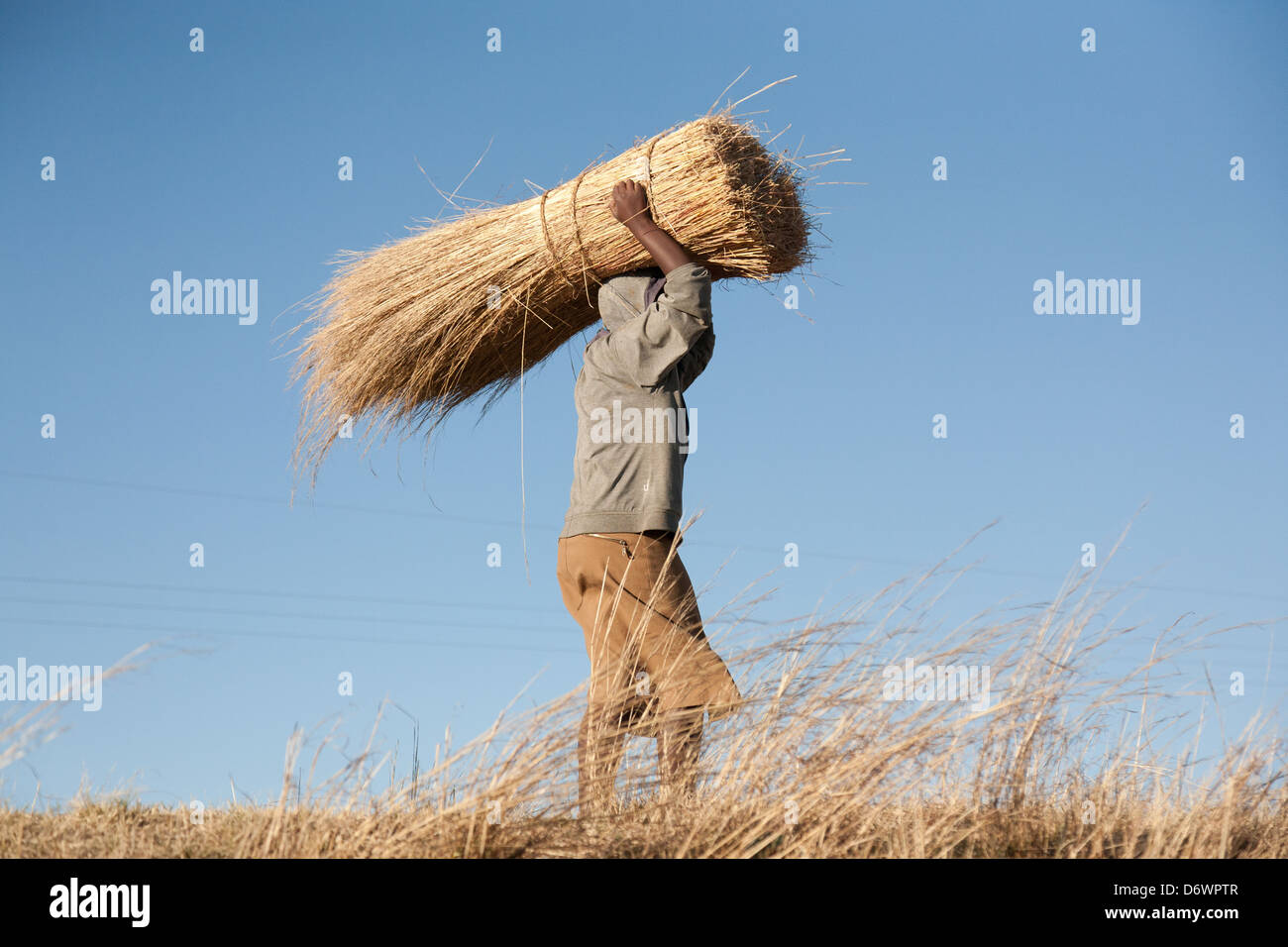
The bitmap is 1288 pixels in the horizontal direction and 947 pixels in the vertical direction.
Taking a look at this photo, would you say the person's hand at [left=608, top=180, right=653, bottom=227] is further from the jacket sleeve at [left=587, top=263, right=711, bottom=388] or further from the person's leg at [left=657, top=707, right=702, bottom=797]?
the person's leg at [left=657, top=707, right=702, bottom=797]

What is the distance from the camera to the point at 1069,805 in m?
2.53

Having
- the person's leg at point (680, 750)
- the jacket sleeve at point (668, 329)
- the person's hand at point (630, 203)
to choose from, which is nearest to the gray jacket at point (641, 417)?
the jacket sleeve at point (668, 329)

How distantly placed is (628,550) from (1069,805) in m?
1.19

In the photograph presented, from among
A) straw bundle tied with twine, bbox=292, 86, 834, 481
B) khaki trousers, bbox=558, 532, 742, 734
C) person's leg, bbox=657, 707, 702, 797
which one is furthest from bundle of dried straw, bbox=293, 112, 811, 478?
person's leg, bbox=657, 707, 702, 797

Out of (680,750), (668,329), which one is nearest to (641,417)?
(668,329)

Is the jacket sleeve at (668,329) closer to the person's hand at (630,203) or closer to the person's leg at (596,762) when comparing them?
the person's hand at (630,203)

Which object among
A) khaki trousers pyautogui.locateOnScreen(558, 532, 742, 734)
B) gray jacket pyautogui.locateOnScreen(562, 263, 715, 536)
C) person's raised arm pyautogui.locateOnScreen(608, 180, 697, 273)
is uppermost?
person's raised arm pyautogui.locateOnScreen(608, 180, 697, 273)

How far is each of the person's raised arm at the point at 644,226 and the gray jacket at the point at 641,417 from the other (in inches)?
2.5

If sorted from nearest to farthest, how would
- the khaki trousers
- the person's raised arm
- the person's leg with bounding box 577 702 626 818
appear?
the person's leg with bounding box 577 702 626 818 → the khaki trousers → the person's raised arm

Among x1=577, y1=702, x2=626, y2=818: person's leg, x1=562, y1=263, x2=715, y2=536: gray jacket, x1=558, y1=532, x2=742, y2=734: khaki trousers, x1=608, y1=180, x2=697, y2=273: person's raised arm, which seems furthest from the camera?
x1=608, y1=180, x2=697, y2=273: person's raised arm

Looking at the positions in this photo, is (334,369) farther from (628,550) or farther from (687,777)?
(687,777)

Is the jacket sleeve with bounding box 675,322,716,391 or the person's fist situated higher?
the person's fist

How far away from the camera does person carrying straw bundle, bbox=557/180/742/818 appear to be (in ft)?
8.50
